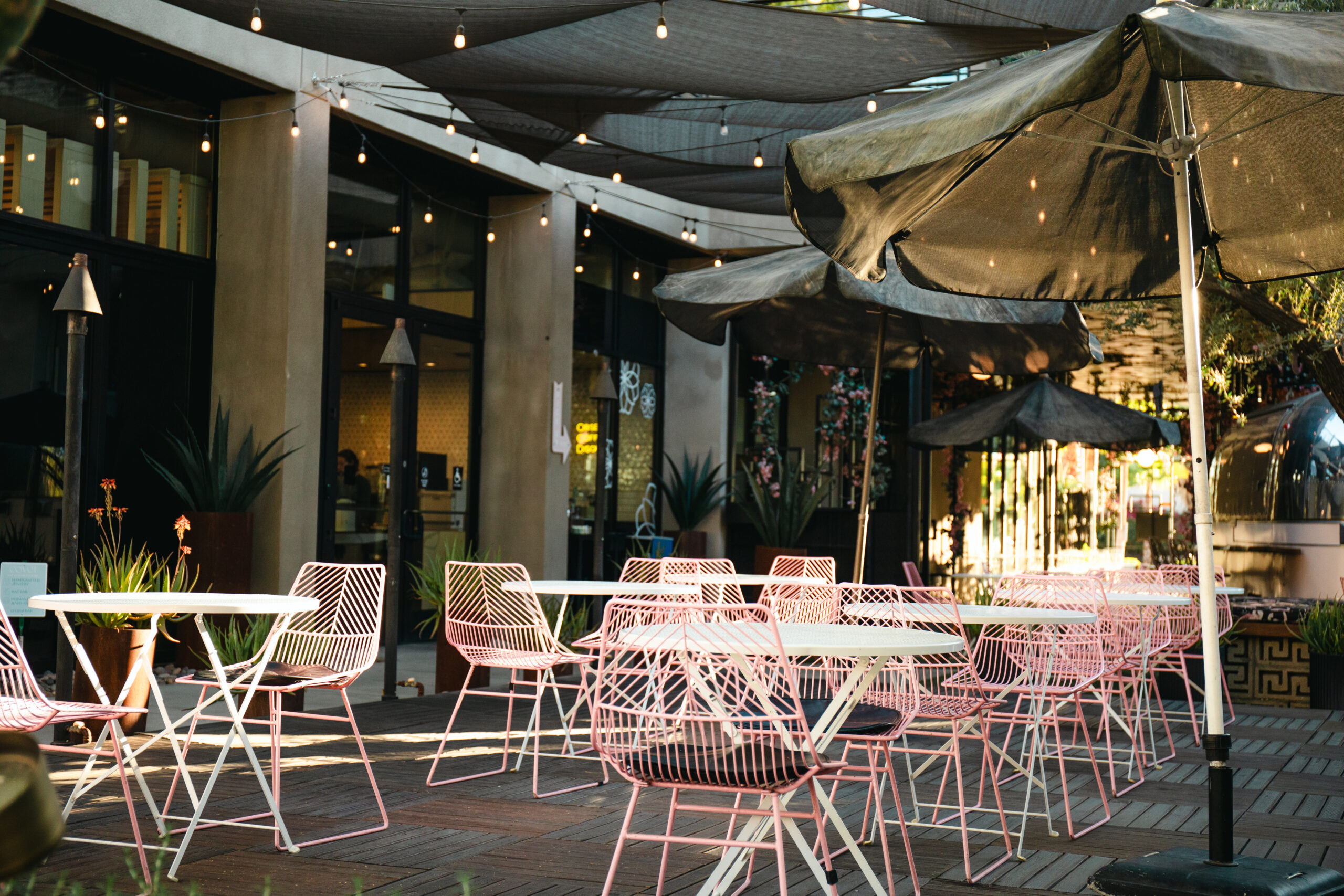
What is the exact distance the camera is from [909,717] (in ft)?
11.3

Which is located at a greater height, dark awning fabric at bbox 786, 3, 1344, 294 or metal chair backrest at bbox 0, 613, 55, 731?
dark awning fabric at bbox 786, 3, 1344, 294

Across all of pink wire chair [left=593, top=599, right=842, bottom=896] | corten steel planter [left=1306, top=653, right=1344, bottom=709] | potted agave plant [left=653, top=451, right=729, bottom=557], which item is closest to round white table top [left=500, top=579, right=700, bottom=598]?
pink wire chair [left=593, top=599, right=842, bottom=896]

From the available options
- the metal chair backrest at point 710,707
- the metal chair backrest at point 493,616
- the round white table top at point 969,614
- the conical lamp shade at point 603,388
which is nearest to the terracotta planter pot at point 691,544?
the conical lamp shade at point 603,388

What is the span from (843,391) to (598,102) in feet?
22.6

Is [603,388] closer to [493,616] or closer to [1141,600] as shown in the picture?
[493,616]

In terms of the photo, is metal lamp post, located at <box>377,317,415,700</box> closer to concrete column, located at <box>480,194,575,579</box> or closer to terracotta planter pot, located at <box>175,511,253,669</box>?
terracotta planter pot, located at <box>175,511,253,669</box>

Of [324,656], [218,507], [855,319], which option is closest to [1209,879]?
[324,656]

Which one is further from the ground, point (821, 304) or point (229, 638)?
point (821, 304)

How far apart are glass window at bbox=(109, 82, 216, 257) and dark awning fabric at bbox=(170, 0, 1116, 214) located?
2427 millimetres

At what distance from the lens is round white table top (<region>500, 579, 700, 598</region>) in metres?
4.82

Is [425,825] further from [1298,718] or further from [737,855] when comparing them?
[1298,718]

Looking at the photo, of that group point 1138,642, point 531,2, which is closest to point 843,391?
point 1138,642

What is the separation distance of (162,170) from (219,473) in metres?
2.03

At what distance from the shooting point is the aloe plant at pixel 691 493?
12492mm
